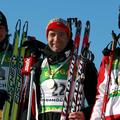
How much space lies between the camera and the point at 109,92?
5816 mm

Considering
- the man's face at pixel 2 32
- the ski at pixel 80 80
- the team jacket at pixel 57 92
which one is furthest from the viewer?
the man's face at pixel 2 32

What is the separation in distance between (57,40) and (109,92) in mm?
1135

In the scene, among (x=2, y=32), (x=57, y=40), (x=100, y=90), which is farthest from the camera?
(x=2, y=32)

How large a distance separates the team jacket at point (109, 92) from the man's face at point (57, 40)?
0.79m

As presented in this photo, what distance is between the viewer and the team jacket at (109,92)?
566cm

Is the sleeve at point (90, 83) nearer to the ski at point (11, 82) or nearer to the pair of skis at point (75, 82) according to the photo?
the pair of skis at point (75, 82)

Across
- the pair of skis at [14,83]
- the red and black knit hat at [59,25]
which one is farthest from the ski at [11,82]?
the red and black knit hat at [59,25]

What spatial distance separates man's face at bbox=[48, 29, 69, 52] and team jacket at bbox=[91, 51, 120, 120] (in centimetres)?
79

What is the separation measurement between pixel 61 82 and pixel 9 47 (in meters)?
1.56

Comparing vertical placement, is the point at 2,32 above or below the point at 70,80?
above

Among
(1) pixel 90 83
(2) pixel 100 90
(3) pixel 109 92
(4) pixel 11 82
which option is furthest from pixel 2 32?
(3) pixel 109 92

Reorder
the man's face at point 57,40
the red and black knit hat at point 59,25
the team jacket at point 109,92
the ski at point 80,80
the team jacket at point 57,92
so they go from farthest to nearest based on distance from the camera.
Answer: the red and black knit hat at point 59,25
the man's face at point 57,40
the team jacket at point 57,92
the ski at point 80,80
the team jacket at point 109,92

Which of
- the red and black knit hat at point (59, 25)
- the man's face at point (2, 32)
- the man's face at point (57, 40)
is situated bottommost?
the man's face at point (57, 40)

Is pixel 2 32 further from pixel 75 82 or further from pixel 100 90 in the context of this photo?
pixel 100 90
